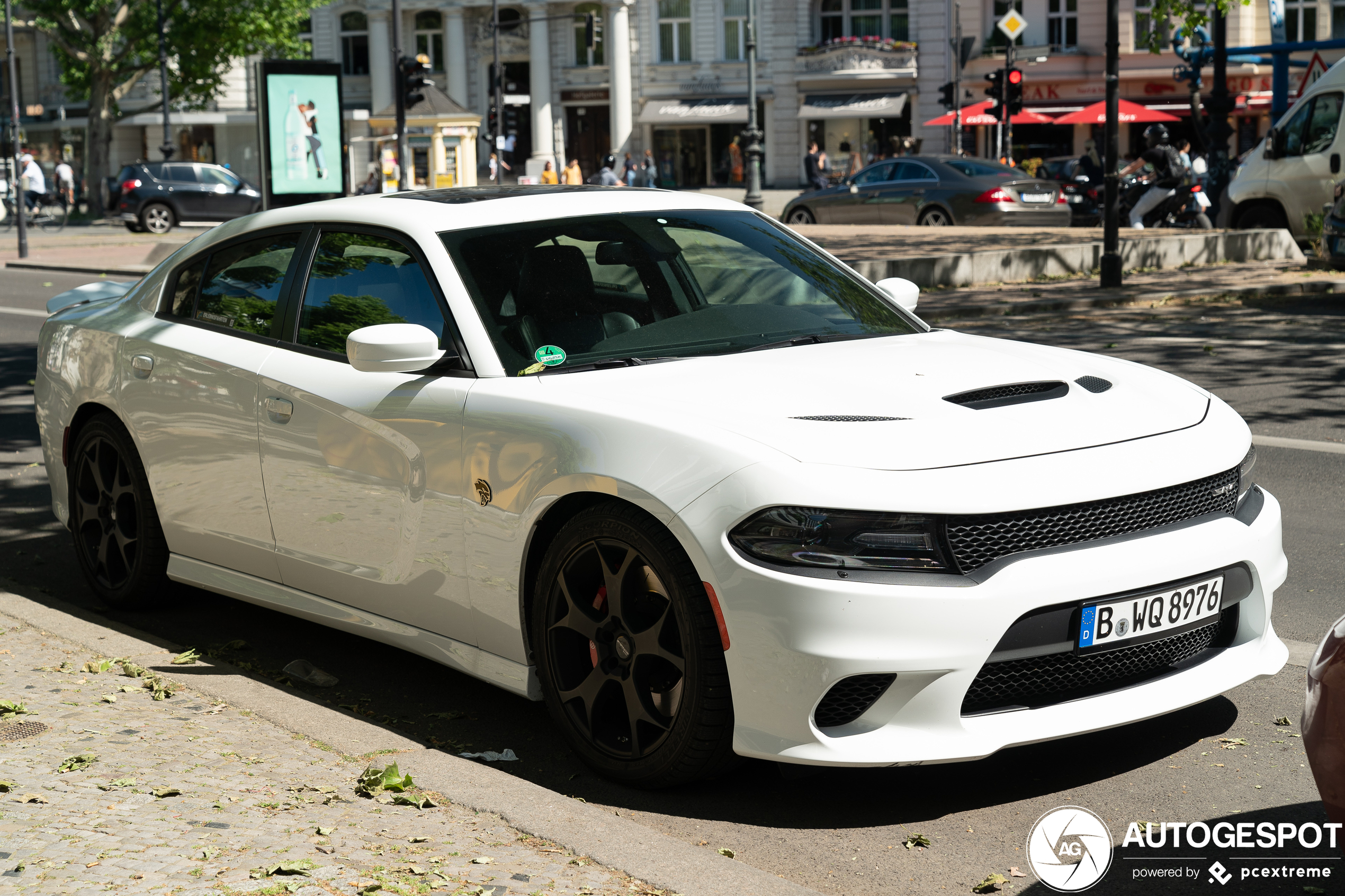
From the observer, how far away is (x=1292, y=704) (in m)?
4.32

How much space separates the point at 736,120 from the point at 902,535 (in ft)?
190

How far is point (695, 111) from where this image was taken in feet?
199

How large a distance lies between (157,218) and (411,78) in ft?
50.4

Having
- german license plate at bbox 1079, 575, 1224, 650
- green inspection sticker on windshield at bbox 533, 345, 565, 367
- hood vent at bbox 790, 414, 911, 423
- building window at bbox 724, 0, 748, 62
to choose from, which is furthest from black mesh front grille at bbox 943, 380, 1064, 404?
building window at bbox 724, 0, 748, 62

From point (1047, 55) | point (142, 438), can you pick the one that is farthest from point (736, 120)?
point (142, 438)

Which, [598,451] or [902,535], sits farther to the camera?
[598,451]

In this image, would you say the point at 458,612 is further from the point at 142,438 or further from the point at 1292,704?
the point at 1292,704

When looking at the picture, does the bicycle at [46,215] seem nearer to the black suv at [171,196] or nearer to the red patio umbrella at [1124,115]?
the black suv at [171,196]

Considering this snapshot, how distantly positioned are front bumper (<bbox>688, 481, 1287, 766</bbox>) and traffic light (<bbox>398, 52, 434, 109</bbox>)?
2352cm

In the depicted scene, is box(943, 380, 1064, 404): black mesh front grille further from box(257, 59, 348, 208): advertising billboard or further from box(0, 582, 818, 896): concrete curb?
box(257, 59, 348, 208): advertising billboard

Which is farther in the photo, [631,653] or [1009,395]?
[1009,395]

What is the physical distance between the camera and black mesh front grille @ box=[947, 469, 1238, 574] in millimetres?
3363

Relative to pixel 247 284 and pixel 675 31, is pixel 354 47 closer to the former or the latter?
pixel 675 31

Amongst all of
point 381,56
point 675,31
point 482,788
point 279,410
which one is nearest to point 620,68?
point 675,31
